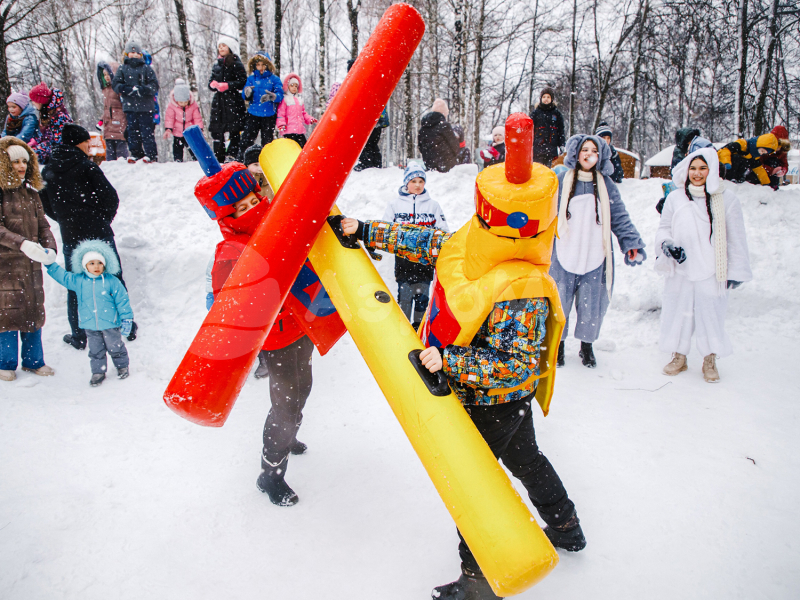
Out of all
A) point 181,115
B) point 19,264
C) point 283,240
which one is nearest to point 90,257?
point 19,264

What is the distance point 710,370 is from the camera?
3.98 meters

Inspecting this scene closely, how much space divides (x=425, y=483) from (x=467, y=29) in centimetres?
1331

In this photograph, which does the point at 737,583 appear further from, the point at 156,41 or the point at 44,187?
the point at 156,41

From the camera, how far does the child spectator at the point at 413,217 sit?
4.62m

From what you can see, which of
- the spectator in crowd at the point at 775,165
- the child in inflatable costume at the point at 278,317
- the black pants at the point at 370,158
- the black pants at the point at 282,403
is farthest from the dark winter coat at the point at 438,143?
the black pants at the point at 282,403

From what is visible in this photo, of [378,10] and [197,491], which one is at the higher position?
[378,10]

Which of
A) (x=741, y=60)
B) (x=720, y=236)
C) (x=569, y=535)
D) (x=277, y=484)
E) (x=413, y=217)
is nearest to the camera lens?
(x=569, y=535)

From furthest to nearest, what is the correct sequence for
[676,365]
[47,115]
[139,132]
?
[139,132]
[47,115]
[676,365]

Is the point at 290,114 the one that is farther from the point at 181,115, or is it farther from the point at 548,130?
the point at 548,130

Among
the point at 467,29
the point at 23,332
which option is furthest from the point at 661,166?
the point at 23,332

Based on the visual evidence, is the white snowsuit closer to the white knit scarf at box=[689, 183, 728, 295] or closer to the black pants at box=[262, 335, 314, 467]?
the white knit scarf at box=[689, 183, 728, 295]

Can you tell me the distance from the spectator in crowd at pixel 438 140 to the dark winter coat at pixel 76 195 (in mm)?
4953

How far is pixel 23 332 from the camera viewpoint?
3.97 metres

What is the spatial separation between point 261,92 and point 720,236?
6.63m
